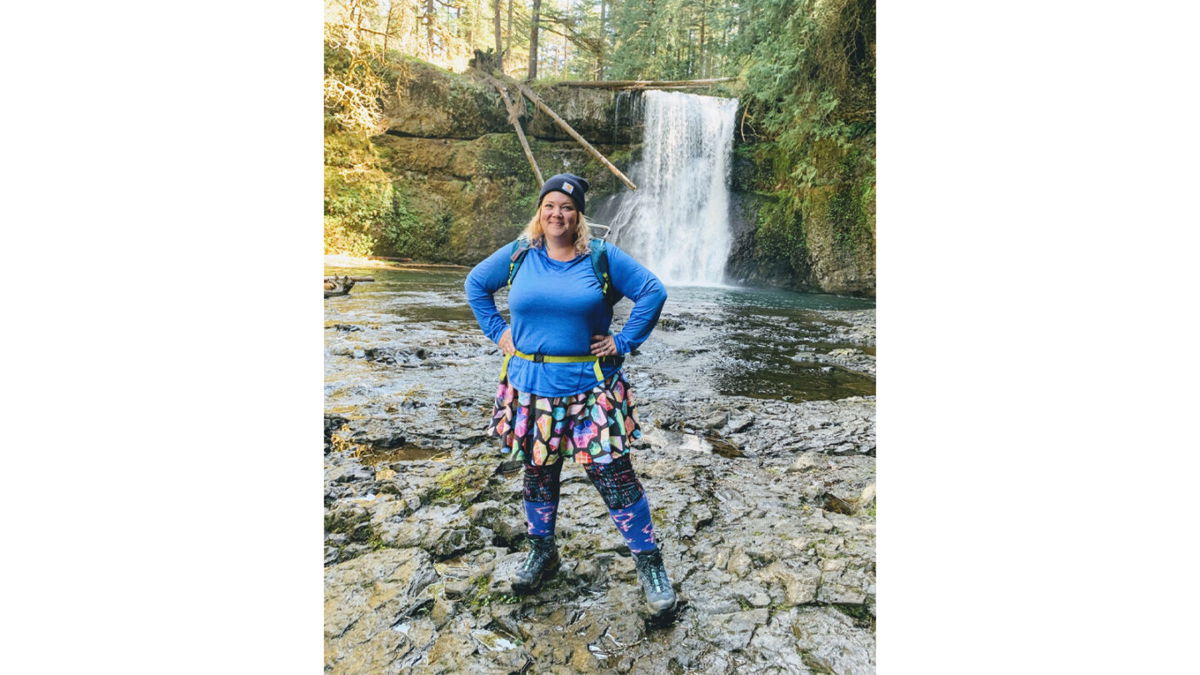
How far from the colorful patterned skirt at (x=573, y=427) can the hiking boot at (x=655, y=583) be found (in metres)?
0.29

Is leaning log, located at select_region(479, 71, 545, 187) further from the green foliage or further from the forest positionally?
the green foliage

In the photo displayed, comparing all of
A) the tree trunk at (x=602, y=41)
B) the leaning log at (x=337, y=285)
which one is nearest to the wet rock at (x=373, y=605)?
the leaning log at (x=337, y=285)

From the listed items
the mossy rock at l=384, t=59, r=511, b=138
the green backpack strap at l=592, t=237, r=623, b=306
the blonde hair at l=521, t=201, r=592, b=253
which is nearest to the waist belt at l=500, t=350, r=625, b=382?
the green backpack strap at l=592, t=237, r=623, b=306

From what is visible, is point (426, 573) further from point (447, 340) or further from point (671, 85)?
point (671, 85)

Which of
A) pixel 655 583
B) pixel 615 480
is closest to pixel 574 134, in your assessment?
pixel 615 480

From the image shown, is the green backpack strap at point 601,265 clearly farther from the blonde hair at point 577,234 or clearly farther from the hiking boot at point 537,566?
the hiking boot at point 537,566

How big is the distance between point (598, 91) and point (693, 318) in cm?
228

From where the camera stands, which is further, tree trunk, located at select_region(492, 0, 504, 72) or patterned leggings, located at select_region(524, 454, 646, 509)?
tree trunk, located at select_region(492, 0, 504, 72)

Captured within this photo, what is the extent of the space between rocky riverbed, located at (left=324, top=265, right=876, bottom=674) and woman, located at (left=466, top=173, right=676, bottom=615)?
17 cm

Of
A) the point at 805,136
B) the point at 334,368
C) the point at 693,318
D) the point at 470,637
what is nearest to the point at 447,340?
the point at 334,368

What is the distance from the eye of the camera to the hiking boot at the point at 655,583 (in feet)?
4.36

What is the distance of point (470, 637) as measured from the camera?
1.32m

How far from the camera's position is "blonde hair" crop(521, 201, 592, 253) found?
131cm

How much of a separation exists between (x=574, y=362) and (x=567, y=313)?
11cm
